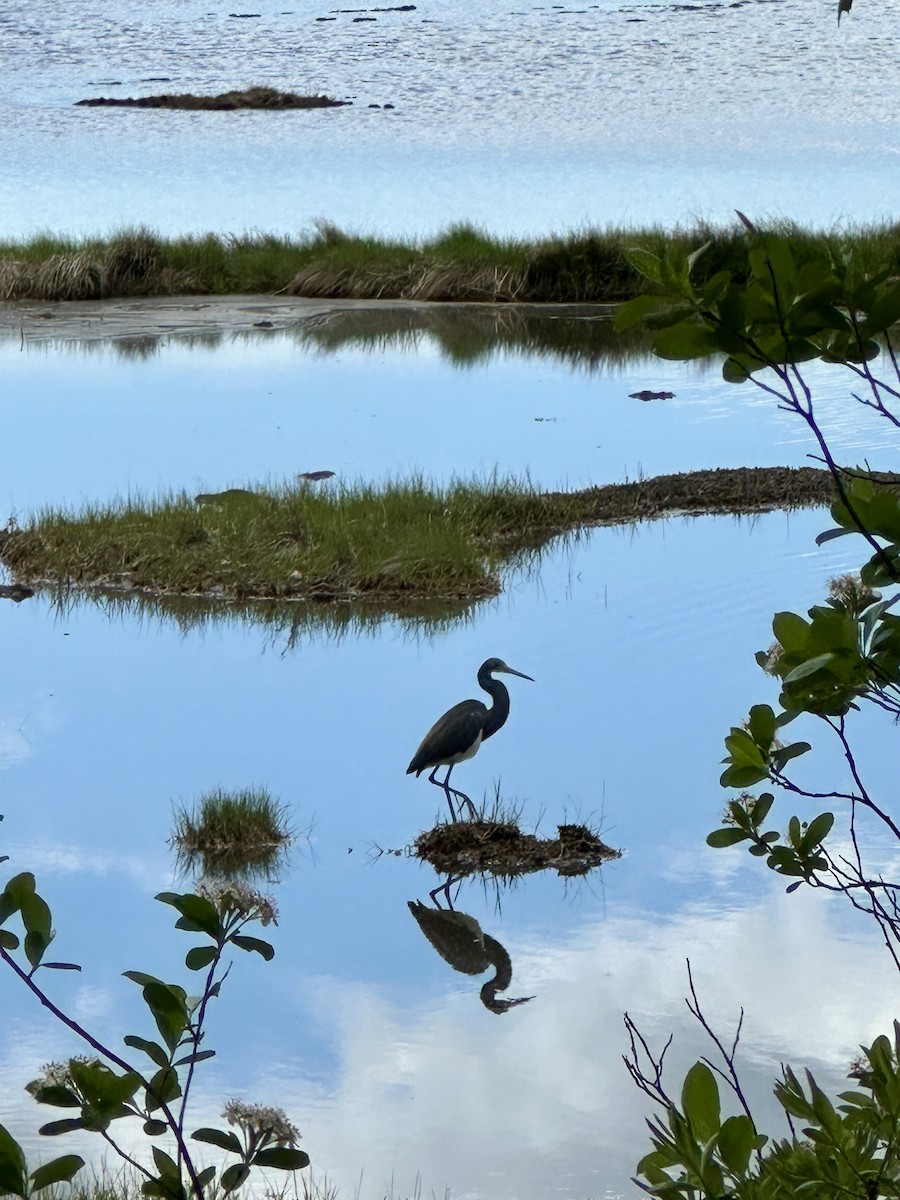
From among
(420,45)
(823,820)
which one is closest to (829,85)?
(420,45)

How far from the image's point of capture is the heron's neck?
6.98m

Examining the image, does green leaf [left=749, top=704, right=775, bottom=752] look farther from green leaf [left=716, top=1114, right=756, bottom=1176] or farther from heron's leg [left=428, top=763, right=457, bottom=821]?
heron's leg [left=428, top=763, right=457, bottom=821]

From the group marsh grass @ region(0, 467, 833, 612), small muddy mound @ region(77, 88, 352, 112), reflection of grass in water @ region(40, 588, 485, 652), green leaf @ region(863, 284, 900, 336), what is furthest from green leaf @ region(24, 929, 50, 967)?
small muddy mound @ region(77, 88, 352, 112)

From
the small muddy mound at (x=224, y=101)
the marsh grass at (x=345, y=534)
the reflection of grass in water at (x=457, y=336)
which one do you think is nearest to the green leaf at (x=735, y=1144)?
the marsh grass at (x=345, y=534)

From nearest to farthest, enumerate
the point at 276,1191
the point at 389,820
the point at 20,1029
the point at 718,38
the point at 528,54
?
the point at 276,1191, the point at 20,1029, the point at 389,820, the point at 528,54, the point at 718,38

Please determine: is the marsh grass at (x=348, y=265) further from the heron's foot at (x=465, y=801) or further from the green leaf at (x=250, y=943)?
the green leaf at (x=250, y=943)

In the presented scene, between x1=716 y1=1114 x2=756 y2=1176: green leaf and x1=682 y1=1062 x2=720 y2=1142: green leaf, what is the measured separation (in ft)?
0.04

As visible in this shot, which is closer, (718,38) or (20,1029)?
(20,1029)

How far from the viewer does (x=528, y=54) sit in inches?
2424

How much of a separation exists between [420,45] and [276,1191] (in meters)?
66.5

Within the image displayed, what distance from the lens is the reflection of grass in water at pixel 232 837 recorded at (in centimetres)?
649

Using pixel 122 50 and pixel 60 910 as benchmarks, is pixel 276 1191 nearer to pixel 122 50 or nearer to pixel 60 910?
A: pixel 60 910

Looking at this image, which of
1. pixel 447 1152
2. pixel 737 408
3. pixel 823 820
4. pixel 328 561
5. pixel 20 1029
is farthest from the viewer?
pixel 737 408

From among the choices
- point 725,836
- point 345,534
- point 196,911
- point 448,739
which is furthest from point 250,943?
point 345,534
